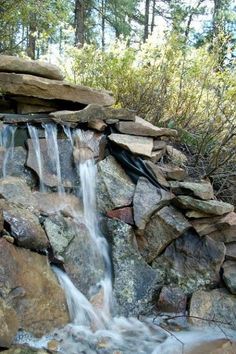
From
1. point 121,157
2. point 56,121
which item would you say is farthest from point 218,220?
point 56,121

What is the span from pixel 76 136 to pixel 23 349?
Answer: 2.54 metres

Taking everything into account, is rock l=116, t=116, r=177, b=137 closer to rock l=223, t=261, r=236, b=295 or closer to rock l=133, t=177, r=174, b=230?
rock l=133, t=177, r=174, b=230

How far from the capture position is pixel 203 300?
4031mm

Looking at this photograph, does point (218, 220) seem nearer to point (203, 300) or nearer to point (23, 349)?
point (203, 300)

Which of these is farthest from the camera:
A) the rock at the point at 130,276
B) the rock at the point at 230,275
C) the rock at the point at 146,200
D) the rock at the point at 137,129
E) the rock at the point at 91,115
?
the rock at the point at 137,129

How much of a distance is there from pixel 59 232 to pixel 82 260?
348mm

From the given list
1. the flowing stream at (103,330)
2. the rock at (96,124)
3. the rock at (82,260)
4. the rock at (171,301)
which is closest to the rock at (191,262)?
the rock at (171,301)

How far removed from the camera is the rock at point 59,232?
3.74 m

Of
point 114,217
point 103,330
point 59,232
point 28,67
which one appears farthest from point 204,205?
point 28,67

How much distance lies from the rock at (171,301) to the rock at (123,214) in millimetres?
769

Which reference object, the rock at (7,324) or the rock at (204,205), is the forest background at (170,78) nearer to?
the rock at (204,205)

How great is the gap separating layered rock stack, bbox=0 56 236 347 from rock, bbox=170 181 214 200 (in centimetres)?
1

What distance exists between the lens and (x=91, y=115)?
15.8 ft

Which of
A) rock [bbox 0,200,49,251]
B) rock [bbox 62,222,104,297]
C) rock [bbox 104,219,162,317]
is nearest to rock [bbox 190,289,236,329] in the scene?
rock [bbox 104,219,162,317]
